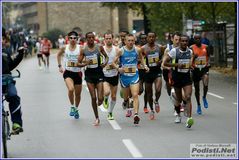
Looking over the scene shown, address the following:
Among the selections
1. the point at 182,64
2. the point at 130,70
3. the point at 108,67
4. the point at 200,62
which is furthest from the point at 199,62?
the point at 182,64

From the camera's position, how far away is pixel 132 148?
1126 cm

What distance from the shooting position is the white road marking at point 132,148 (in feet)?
34.6

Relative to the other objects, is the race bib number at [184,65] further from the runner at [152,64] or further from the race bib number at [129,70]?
the runner at [152,64]

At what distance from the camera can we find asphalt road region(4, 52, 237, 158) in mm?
11000

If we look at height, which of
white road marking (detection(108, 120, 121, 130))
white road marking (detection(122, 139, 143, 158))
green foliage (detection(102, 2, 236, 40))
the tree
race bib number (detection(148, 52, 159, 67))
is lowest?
white road marking (detection(108, 120, 121, 130))

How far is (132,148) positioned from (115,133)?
1.97m

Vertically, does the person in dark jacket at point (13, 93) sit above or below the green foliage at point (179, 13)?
below

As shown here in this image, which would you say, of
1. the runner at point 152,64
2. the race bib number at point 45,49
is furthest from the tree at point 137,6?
the runner at point 152,64

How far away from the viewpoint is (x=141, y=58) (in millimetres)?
14703

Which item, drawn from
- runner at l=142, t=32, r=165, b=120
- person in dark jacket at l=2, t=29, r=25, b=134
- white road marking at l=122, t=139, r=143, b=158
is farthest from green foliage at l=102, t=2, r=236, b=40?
person in dark jacket at l=2, t=29, r=25, b=134

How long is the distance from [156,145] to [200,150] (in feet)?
3.08

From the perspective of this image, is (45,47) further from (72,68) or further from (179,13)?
(72,68)

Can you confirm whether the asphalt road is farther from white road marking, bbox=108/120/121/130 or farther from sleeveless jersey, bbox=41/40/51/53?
sleeveless jersey, bbox=41/40/51/53

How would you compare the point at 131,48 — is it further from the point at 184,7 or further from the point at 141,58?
the point at 184,7
